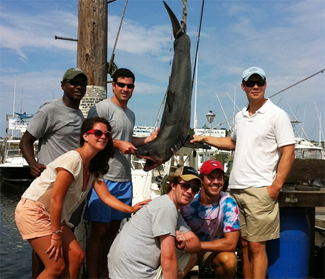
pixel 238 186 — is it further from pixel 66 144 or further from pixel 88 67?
pixel 88 67

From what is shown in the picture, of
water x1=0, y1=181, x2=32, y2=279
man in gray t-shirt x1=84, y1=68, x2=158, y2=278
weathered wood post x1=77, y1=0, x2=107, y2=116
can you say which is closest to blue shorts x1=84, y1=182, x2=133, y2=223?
man in gray t-shirt x1=84, y1=68, x2=158, y2=278

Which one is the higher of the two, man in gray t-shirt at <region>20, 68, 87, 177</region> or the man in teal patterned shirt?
man in gray t-shirt at <region>20, 68, 87, 177</region>

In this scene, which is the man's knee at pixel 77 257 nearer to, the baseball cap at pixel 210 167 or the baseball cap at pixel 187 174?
the baseball cap at pixel 187 174

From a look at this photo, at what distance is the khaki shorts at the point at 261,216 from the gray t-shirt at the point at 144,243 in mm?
759

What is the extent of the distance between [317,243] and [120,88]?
283 cm

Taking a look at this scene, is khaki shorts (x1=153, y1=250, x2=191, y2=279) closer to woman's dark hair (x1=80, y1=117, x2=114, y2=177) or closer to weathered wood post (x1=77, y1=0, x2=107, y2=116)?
woman's dark hair (x1=80, y1=117, x2=114, y2=177)

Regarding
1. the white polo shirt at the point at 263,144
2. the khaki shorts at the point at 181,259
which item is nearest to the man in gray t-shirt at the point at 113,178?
the khaki shorts at the point at 181,259

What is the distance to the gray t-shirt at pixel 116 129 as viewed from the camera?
9.19ft

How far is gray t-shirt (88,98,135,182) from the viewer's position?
2802 millimetres

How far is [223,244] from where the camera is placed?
2381 mm

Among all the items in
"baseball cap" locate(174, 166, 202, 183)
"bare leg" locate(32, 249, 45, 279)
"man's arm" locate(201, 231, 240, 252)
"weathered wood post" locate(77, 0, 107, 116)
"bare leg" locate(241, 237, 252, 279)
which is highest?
"weathered wood post" locate(77, 0, 107, 116)

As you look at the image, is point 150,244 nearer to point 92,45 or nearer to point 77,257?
point 77,257

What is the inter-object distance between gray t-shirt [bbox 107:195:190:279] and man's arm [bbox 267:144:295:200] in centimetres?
86

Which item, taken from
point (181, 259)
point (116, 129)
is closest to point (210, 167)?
point (181, 259)
